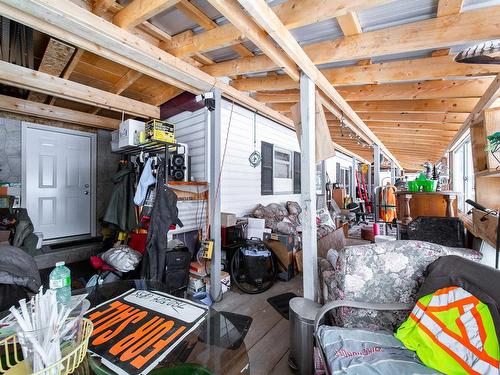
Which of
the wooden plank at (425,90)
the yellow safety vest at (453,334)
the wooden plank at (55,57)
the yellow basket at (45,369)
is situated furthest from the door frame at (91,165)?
the yellow safety vest at (453,334)

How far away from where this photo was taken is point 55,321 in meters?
0.73

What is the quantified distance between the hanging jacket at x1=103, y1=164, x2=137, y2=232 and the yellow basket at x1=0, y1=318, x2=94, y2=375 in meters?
2.59

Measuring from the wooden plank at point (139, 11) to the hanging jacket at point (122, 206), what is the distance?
2044mm

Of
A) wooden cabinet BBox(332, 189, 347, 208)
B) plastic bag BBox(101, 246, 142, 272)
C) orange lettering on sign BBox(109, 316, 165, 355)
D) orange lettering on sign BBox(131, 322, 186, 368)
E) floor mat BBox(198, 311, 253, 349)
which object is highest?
wooden cabinet BBox(332, 189, 347, 208)

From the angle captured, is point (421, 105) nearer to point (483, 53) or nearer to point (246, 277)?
point (483, 53)

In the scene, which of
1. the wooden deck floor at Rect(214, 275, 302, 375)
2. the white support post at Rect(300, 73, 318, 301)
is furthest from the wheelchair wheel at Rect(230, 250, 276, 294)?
the white support post at Rect(300, 73, 318, 301)

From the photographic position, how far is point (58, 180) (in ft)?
13.4

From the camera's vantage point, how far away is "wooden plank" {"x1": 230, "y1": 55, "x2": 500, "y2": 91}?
209 centimetres

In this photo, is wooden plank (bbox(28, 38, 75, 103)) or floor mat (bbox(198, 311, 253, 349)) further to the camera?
wooden plank (bbox(28, 38, 75, 103))

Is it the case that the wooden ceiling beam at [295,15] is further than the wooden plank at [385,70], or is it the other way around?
the wooden plank at [385,70]

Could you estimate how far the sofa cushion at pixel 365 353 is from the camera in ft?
3.98

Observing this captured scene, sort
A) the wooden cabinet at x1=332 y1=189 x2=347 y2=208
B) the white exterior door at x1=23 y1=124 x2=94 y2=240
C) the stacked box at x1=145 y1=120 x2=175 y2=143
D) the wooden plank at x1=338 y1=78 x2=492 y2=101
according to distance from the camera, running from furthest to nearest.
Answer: the wooden cabinet at x1=332 y1=189 x2=347 y2=208 < the white exterior door at x1=23 y1=124 x2=94 y2=240 < the stacked box at x1=145 y1=120 x2=175 y2=143 < the wooden plank at x1=338 y1=78 x2=492 y2=101

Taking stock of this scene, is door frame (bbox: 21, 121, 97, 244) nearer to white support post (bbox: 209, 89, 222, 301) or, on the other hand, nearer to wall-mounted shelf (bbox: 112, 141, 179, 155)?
wall-mounted shelf (bbox: 112, 141, 179, 155)

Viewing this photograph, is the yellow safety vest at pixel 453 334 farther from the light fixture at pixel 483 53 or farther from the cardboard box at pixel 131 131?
the cardboard box at pixel 131 131
